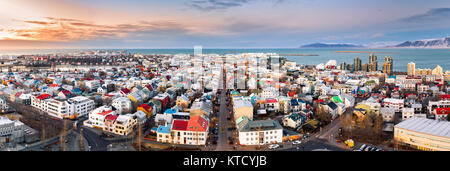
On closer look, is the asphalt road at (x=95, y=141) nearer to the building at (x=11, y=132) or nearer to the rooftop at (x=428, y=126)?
the building at (x=11, y=132)

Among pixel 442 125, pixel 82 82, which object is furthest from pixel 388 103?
pixel 82 82

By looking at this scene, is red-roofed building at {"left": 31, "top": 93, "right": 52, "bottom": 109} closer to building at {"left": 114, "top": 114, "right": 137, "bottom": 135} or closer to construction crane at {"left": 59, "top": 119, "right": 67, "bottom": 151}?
construction crane at {"left": 59, "top": 119, "right": 67, "bottom": 151}

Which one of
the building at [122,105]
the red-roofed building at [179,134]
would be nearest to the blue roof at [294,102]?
the red-roofed building at [179,134]

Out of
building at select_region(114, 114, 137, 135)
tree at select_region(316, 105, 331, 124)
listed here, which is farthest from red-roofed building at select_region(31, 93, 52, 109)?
tree at select_region(316, 105, 331, 124)

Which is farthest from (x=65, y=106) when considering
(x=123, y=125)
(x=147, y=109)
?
(x=123, y=125)
